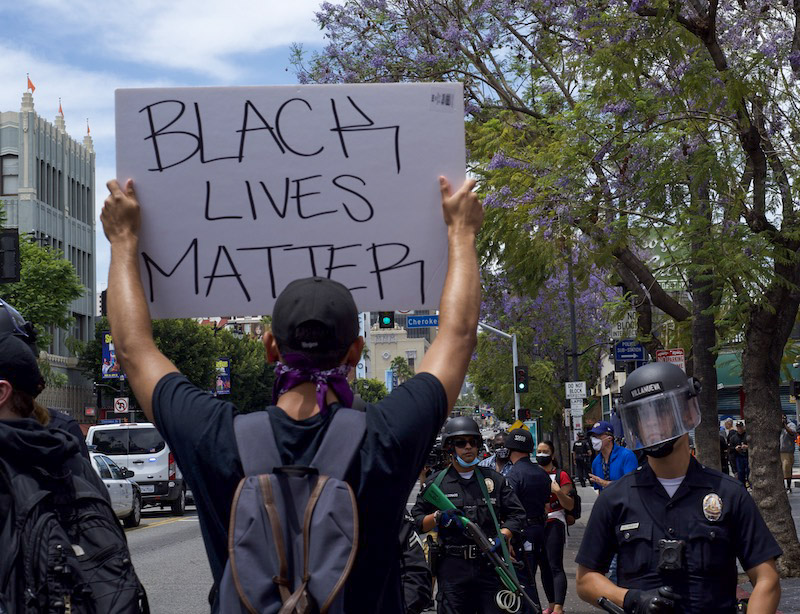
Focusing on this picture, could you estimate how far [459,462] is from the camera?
9.38 meters

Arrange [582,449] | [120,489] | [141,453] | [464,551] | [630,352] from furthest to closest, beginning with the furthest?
[582,449] → [141,453] → [630,352] → [120,489] → [464,551]

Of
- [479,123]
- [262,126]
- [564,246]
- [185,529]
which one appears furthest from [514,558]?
[185,529]

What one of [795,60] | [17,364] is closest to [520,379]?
[795,60]

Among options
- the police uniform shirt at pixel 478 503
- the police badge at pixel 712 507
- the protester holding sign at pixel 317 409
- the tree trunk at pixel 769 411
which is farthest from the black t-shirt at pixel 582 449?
the protester holding sign at pixel 317 409

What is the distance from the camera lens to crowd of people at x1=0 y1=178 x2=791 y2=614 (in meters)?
2.52

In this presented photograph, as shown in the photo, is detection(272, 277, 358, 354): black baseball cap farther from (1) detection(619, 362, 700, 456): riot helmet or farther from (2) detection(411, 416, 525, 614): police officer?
(2) detection(411, 416, 525, 614): police officer

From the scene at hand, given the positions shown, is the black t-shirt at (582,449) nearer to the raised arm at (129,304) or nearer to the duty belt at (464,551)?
the duty belt at (464,551)

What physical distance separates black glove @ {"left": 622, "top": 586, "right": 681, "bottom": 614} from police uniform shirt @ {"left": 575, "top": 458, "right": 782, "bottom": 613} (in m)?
0.09

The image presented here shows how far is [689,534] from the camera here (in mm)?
4406

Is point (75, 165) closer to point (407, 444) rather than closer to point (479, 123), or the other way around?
point (479, 123)

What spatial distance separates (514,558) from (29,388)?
6258 millimetres

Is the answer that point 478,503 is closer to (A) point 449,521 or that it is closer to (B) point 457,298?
(A) point 449,521

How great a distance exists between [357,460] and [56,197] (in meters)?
66.8

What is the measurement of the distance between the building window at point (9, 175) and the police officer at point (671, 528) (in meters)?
61.9
